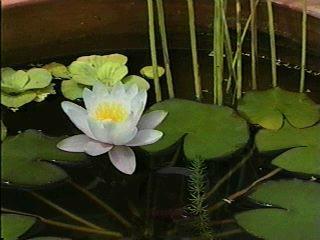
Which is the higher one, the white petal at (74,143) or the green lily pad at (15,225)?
the white petal at (74,143)

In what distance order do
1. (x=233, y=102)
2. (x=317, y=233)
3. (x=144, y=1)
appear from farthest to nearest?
(x=144, y=1)
(x=233, y=102)
(x=317, y=233)

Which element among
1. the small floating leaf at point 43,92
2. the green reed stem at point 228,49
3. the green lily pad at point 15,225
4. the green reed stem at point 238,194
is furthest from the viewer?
the small floating leaf at point 43,92

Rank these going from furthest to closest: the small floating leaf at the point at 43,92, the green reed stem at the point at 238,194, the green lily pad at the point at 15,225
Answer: the small floating leaf at the point at 43,92, the green reed stem at the point at 238,194, the green lily pad at the point at 15,225

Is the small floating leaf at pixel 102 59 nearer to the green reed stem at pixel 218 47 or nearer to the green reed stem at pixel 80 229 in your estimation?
the green reed stem at pixel 218 47

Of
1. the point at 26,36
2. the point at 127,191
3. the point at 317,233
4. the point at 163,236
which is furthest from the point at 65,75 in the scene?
the point at 317,233

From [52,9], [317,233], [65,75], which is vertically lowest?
[317,233]

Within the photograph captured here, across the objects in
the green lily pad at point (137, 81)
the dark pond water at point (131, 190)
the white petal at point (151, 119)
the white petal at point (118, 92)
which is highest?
the white petal at point (118, 92)

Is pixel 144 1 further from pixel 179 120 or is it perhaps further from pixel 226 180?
pixel 226 180

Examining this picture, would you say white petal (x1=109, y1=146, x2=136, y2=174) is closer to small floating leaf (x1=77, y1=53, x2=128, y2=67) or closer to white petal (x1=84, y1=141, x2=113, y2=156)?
white petal (x1=84, y1=141, x2=113, y2=156)

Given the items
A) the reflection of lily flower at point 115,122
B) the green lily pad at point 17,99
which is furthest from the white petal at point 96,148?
the green lily pad at point 17,99
